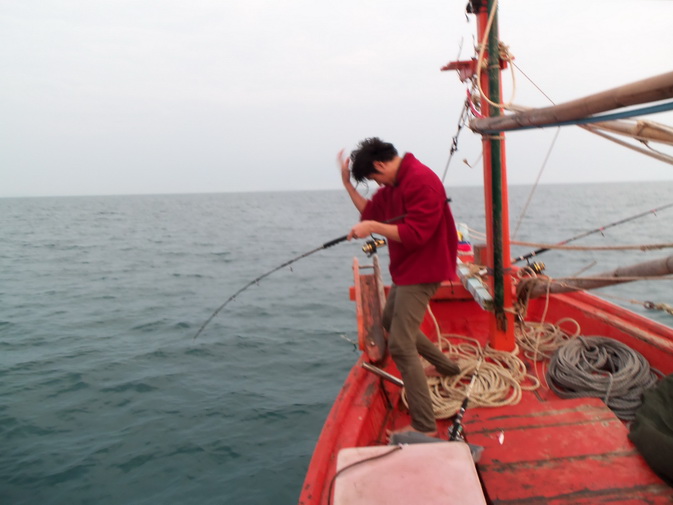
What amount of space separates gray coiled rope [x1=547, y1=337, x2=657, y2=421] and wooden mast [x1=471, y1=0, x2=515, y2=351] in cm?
48

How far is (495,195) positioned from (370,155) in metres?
1.33

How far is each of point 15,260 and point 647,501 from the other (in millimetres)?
21653

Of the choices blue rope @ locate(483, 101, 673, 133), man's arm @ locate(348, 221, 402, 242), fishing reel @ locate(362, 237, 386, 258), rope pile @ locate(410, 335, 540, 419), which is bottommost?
rope pile @ locate(410, 335, 540, 419)

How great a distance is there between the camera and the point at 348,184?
11.3ft

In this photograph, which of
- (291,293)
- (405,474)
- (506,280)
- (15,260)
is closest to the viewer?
(405,474)

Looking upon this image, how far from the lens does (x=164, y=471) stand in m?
4.92

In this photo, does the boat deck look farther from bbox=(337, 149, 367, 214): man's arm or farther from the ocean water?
bbox=(337, 149, 367, 214): man's arm

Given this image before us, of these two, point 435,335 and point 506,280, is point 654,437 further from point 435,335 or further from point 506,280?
point 435,335

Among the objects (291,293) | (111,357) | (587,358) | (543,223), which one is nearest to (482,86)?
(587,358)

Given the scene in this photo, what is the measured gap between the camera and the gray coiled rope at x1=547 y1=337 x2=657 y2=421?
126 inches

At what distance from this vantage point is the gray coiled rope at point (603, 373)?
126 inches

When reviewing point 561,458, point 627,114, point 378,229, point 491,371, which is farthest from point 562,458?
point 627,114

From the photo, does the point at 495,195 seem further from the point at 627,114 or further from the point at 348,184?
the point at 627,114

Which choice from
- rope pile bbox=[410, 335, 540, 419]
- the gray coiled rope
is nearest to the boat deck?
rope pile bbox=[410, 335, 540, 419]
